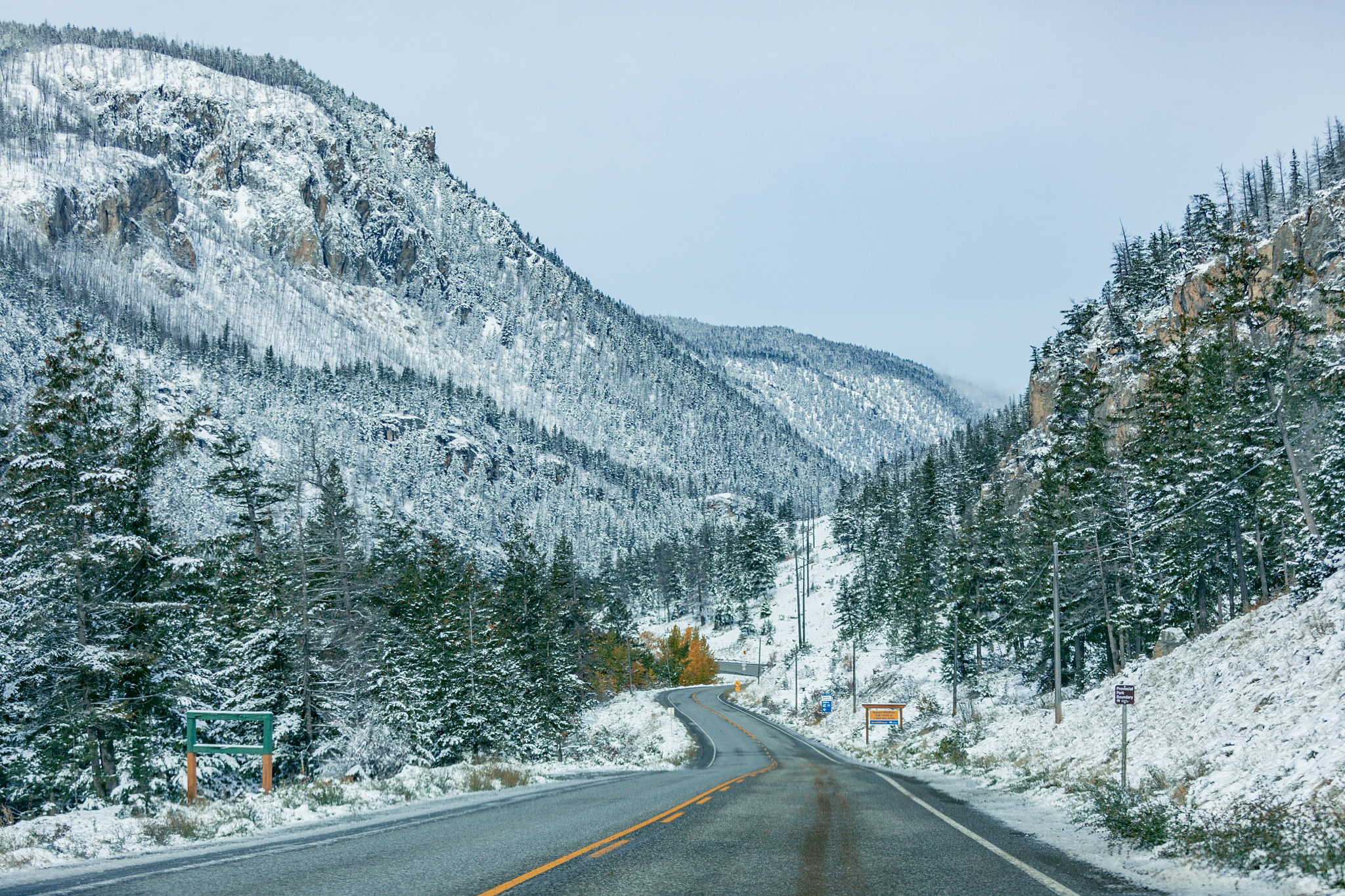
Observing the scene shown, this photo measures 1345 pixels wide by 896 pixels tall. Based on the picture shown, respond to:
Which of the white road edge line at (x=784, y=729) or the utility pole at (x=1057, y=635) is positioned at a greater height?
the utility pole at (x=1057, y=635)

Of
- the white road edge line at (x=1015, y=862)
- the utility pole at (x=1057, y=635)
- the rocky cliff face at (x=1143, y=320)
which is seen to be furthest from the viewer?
the rocky cliff face at (x=1143, y=320)

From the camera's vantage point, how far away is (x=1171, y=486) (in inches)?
1347

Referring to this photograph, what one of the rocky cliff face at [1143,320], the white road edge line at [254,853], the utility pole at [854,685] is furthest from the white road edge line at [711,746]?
the rocky cliff face at [1143,320]

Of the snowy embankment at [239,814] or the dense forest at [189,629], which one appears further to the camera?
the dense forest at [189,629]

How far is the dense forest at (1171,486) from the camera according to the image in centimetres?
2823

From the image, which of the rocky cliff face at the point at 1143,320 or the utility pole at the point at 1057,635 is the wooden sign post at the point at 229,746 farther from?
the rocky cliff face at the point at 1143,320

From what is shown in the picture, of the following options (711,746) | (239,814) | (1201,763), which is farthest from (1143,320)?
(239,814)

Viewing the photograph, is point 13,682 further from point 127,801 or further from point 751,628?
point 751,628

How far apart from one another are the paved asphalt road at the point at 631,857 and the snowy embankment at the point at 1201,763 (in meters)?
1.21

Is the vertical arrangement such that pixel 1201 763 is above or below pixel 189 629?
below

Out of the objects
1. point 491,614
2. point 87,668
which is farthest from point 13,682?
point 491,614

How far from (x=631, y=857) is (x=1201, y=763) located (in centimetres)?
1136

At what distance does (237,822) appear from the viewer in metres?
12.0

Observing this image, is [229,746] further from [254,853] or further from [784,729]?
[784,729]
